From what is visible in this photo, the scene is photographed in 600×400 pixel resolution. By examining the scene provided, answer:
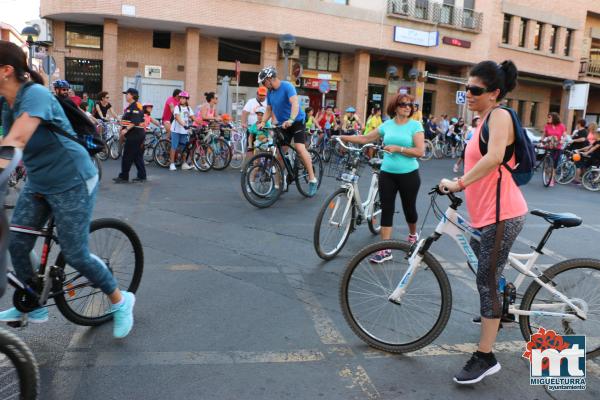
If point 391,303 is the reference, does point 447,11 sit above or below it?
above

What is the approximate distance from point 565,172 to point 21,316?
14553mm

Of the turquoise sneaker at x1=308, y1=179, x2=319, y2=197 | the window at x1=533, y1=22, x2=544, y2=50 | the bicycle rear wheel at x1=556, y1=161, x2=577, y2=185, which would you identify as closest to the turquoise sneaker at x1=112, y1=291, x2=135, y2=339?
the turquoise sneaker at x1=308, y1=179, x2=319, y2=197

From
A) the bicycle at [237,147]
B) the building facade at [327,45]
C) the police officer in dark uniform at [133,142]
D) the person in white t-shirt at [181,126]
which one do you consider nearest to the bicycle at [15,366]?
the police officer in dark uniform at [133,142]

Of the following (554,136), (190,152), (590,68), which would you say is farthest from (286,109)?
(590,68)

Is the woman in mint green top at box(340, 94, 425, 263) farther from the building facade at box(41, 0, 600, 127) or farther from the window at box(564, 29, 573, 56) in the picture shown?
the window at box(564, 29, 573, 56)

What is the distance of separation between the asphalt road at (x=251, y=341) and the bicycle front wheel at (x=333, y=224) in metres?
0.14

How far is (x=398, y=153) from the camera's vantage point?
17.3ft

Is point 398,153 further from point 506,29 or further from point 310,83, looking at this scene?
point 506,29

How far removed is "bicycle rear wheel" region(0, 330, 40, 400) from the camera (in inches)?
86.2

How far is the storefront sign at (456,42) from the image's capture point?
3081 centimetres

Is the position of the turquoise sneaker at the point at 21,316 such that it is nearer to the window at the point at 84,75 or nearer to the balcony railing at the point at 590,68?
the window at the point at 84,75

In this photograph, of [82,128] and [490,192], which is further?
[82,128]

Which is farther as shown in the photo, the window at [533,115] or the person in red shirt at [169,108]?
the window at [533,115]

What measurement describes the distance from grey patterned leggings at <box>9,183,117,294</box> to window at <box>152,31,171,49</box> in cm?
2470
